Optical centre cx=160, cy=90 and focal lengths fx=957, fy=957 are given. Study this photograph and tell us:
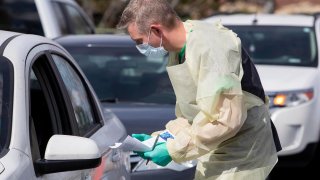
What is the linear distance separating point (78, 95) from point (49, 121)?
449 mm

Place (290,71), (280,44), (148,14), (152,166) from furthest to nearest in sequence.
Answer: (280,44), (290,71), (152,166), (148,14)

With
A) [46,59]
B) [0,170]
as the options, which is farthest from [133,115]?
[0,170]

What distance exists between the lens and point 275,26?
1084 cm

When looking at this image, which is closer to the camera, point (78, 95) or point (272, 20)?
point (78, 95)

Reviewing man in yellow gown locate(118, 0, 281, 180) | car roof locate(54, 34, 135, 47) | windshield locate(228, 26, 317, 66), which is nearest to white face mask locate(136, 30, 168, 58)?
man in yellow gown locate(118, 0, 281, 180)

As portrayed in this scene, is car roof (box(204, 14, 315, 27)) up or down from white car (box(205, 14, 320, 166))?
up

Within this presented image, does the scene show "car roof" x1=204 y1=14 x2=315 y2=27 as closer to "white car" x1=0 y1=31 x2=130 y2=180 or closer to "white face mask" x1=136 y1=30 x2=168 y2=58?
"white car" x1=0 y1=31 x2=130 y2=180

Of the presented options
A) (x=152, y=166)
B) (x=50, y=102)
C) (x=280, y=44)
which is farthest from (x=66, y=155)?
(x=280, y=44)

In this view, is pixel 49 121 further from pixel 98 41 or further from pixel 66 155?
pixel 98 41

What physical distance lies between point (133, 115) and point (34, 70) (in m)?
2.50

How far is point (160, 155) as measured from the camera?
4086 mm

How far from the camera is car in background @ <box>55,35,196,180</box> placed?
21.9 ft

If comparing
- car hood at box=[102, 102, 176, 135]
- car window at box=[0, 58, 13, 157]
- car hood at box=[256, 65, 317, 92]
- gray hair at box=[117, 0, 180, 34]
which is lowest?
car hood at box=[256, 65, 317, 92]

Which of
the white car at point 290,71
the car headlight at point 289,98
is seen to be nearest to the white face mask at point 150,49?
the white car at point 290,71
